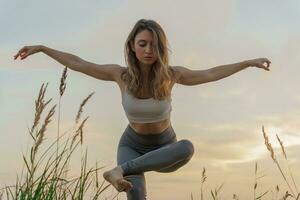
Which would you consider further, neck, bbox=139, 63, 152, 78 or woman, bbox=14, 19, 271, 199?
neck, bbox=139, 63, 152, 78

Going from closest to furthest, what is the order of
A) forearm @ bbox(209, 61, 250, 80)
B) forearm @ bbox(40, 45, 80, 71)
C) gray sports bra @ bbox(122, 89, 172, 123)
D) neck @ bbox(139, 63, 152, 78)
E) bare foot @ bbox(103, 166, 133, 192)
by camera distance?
bare foot @ bbox(103, 166, 133, 192) → gray sports bra @ bbox(122, 89, 172, 123) → neck @ bbox(139, 63, 152, 78) → forearm @ bbox(40, 45, 80, 71) → forearm @ bbox(209, 61, 250, 80)

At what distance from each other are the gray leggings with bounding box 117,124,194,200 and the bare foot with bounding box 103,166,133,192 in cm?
19

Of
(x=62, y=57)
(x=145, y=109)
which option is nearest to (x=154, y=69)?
(x=145, y=109)

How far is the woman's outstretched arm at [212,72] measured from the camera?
6574 millimetres

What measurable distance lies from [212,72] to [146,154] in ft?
4.82

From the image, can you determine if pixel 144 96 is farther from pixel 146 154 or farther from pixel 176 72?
pixel 146 154

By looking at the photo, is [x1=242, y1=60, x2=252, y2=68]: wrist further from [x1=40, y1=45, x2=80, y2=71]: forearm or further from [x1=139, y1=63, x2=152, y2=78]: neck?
[x1=40, y1=45, x2=80, y2=71]: forearm

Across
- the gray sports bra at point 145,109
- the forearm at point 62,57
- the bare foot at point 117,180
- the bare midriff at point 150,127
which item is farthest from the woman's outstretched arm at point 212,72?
the bare foot at point 117,180

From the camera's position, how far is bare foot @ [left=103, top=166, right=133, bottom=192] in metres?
5.55

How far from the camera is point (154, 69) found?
6285 mm

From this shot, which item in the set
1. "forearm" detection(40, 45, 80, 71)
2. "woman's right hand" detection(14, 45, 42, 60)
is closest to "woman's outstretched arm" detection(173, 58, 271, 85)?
"forearm" detection(40, 45, 80, 71)

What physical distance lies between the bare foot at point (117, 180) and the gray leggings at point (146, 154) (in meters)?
0.19

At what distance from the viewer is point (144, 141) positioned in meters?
6.27

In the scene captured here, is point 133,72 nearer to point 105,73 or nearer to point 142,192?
point 105,73
